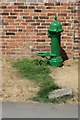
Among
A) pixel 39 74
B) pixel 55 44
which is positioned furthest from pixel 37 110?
pixel 55 44

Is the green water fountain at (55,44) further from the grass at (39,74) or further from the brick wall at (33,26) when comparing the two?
the brick wall at (33,26)

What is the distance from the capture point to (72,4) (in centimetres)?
866

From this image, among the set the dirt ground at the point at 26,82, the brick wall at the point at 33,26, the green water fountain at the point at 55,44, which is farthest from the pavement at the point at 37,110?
the brick wall at the point at 33,26

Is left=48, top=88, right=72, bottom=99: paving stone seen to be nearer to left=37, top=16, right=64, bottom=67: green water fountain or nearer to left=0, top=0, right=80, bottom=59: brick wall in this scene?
left=37, top=16, right=64, bottom=67: green water fountain

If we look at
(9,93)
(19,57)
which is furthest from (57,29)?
(9,93)

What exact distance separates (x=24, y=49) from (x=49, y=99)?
227cm

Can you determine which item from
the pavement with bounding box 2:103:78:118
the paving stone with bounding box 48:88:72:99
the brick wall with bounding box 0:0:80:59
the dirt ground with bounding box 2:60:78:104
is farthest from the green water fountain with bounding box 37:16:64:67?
the pavement with bounding box 2:103:78:118

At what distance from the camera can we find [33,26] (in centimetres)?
880

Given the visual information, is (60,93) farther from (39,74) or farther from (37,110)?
(39,74)

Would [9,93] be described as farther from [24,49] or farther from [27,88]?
[24,49]

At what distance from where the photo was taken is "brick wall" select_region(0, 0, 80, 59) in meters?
8.69

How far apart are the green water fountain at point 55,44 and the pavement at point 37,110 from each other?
75.2 inches

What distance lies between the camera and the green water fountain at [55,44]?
8.31 meters

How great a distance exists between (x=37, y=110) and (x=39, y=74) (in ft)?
5.19
